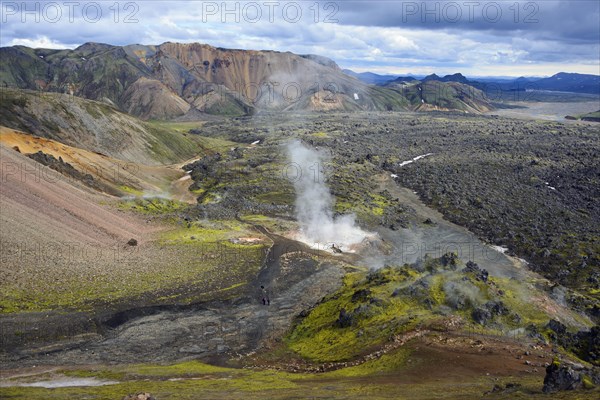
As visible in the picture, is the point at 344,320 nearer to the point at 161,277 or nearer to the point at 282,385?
the point at 282,385

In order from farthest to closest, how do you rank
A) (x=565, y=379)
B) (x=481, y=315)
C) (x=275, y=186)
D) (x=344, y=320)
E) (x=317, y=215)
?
(x=275, y=186), (x=317, y=215), (x=344, y=320), (x=481, y=315), (x=565, y=379)

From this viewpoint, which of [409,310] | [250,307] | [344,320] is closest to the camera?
[409,310]

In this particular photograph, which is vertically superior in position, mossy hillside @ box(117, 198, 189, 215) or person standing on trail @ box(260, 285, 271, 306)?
mossy hillside @ box(117, 198, 189, 215)

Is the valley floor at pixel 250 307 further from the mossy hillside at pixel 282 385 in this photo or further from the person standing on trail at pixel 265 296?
the person standing on trail at pixel 265 296

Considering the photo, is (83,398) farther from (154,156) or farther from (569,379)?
(154,156)

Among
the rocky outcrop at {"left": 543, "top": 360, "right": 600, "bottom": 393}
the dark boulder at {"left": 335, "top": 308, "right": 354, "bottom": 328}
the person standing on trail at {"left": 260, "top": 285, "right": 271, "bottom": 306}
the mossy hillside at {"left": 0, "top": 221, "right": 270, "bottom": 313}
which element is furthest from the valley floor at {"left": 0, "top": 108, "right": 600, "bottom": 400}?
the rocky outcrop at {"left": 543, "top": 360, "right": 600, "bottom": 393}

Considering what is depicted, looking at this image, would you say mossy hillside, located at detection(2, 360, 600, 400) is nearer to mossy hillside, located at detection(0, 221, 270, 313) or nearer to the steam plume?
mossy hillside, located at detection(0, 221, 270, 313)

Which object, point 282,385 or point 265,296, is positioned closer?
point 282,385

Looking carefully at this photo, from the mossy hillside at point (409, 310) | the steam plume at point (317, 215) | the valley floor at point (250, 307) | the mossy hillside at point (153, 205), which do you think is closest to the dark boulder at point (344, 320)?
the mossy hillside at point (409, 310)

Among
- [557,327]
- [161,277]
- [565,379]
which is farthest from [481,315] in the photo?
[161,277]

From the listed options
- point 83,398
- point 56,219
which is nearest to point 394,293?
point 83,398

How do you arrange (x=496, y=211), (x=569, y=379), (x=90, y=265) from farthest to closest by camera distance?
(x=496, y=211)
(x=90, y=265)
(x=569, y=379)
